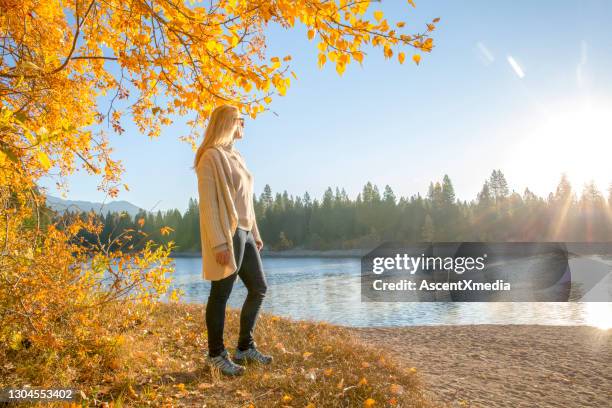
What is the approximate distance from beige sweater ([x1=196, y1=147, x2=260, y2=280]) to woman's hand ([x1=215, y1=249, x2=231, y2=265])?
0.02m

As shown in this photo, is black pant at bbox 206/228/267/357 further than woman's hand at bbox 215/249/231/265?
Yes

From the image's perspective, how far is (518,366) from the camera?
4.66 m

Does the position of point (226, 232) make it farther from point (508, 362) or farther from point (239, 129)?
point (508, 362)

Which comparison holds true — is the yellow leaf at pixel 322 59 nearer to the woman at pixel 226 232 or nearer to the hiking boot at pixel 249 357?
the woman at pixel 226 232

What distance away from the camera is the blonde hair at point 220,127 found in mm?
3432

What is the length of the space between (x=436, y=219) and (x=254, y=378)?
68.2 m

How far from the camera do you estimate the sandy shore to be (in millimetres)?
3708

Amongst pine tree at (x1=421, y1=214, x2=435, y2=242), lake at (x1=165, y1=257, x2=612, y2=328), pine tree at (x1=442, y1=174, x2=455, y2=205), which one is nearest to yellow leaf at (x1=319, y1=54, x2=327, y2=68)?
lake at (x1=165, y1=257, x2=612, y2=328)

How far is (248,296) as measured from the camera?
3.49 meters

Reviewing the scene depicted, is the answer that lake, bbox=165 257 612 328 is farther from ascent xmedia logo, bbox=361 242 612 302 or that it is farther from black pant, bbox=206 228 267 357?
black pant, bbox=206 228 267 357

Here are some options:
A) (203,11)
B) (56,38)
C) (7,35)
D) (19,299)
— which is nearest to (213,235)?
(19,299)

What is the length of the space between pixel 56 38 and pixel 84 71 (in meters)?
0.65

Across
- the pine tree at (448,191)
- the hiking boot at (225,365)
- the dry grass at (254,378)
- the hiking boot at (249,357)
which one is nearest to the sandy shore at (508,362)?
the dry grass at (254,378)

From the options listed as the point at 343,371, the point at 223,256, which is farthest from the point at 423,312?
the point at 223,256
